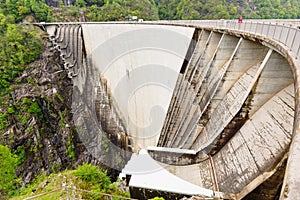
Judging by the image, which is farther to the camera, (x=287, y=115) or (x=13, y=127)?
(x=13, y=127)

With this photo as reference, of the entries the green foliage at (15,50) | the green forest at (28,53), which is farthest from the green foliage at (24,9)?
the green foliage at (15,50)

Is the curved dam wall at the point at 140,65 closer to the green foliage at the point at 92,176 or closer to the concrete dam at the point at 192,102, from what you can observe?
the concrete dam at the point at 192,102

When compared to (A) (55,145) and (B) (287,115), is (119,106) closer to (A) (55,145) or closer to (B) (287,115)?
(A) (55,145)

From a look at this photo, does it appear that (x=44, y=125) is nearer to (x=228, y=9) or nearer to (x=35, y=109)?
(x=35, y=109)

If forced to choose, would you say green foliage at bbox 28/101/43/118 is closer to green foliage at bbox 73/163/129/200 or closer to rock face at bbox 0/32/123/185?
rock face at bbox 0/32/123/185

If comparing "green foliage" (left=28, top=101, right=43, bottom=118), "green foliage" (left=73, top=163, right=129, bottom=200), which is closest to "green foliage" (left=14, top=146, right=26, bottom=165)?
"green foliage" (left=28, top=101, right=43, bottom=118)

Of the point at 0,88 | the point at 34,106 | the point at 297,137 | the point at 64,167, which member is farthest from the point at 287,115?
the point at 0,88

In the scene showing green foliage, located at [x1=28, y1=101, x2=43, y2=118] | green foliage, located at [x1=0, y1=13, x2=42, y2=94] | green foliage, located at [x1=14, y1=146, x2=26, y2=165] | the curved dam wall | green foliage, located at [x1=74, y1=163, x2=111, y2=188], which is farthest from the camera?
green foliage, located at [x1=0, y1=13, x2=42, y2=94]

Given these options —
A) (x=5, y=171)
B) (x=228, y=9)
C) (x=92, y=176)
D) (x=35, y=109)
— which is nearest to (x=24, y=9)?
(x=35, y=109)
